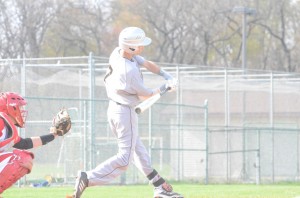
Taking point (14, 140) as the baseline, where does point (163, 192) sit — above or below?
below

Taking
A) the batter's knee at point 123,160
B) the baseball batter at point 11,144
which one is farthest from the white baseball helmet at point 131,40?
the baseball batter at point 11,144

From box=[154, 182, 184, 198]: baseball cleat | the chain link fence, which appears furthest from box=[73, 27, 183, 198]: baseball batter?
the chain link fence

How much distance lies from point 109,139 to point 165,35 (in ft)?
88.8

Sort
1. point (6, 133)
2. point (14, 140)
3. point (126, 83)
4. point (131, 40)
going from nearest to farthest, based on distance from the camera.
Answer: point (6, 133) → point (14, 140) → point (126, 83) → point (131, 40)

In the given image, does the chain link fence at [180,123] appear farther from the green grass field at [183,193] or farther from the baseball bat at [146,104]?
the baseball bat at [146,104]

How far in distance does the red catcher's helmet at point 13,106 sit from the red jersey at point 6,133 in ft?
0.32

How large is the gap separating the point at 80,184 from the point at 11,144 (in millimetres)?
1869

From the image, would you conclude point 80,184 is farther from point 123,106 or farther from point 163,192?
point 163,192

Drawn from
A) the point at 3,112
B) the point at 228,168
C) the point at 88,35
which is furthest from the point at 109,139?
the point at 88,35

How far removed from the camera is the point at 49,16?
49.3 metres

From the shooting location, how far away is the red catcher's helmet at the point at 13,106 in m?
10.4

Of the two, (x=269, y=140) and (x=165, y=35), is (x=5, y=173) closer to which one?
(x=269, y=140)

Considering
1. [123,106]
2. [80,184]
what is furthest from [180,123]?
[80,184]

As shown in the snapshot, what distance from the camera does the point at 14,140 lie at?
10.4 metres
